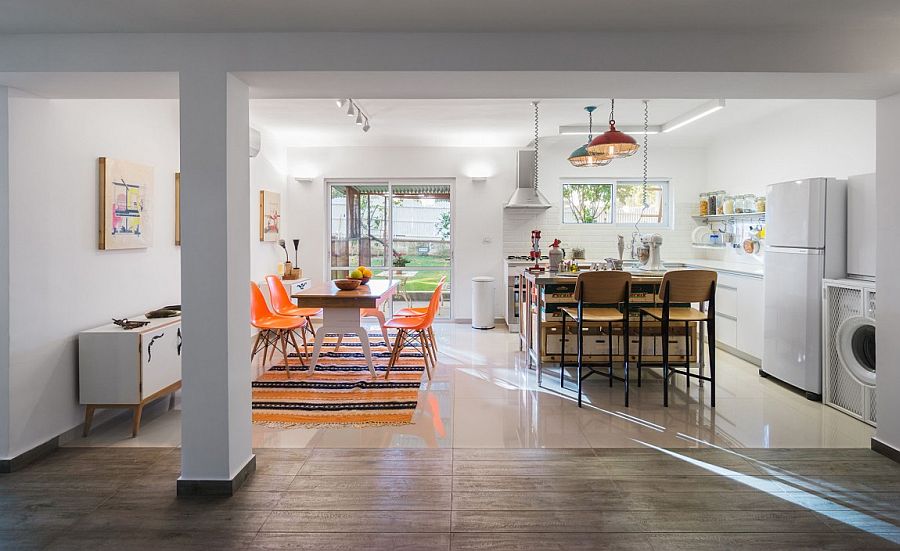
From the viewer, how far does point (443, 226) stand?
27.4ft

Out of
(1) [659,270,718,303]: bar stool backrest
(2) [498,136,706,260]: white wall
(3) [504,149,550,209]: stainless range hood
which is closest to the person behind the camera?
(1) [659,270,718,303]: bar stool backrest

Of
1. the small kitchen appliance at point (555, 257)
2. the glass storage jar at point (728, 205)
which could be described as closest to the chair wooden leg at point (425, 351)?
the small kitchen appliance at point (555, 257)

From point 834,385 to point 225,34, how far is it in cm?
502

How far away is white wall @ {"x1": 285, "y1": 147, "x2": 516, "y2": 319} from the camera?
8211 mm

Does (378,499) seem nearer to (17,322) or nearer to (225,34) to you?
(17,322)

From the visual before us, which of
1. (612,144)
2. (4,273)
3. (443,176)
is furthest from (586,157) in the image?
(4,273)

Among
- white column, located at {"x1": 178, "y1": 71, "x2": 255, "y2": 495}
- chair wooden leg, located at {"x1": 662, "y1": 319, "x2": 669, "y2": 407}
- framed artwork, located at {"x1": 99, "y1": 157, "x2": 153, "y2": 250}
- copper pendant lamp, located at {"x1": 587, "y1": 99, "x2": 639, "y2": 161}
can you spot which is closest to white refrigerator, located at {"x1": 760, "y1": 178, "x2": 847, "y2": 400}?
chair wooden leg, located at {"x1": 662, "y1": 319, "x2": 669, "y2": 407}

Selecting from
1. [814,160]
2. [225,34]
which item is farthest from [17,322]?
[814,160]

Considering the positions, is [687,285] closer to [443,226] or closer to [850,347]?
[850,347]

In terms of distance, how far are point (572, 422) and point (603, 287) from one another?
112 centimetres

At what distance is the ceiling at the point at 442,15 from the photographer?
249cm

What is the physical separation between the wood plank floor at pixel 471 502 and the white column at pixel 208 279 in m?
0.25

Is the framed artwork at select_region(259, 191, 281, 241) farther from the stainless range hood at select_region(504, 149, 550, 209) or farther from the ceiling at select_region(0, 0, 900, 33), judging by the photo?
the ceiling at select_region(0, 0, 900, 33)

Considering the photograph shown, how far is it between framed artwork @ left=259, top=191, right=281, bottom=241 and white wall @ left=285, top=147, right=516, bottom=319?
599mm
